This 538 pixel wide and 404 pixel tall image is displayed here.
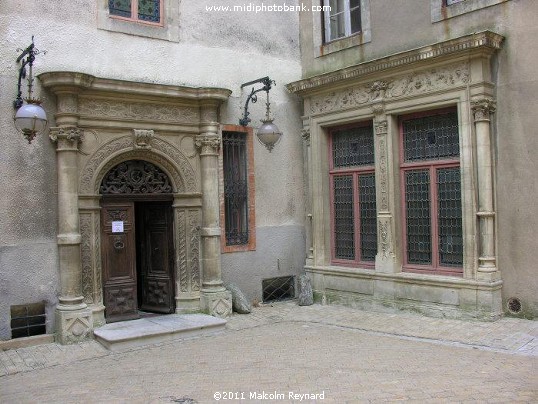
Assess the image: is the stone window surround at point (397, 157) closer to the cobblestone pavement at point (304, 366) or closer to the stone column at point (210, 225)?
the cobblestone pavement at point (304, 366)

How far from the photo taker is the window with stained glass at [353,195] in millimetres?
9086

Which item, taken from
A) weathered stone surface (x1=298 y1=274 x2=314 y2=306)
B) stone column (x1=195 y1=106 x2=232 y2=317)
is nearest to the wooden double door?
stone column (x1=195 y1=106 x2=232 y2=317)

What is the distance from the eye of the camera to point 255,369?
233 inches

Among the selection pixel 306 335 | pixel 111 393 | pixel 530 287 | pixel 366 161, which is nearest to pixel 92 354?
pixel 111 393

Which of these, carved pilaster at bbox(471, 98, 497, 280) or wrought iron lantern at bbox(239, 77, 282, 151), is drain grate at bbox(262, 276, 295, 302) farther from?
carved pilaster at bbox(471, 98, 497, 280)

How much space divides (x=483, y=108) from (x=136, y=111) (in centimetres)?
492

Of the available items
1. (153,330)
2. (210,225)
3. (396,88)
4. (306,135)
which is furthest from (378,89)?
(153,330)

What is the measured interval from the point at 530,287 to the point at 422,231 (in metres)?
1.71

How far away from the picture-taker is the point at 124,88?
787 centimetres

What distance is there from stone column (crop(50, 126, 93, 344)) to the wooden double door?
58 cm

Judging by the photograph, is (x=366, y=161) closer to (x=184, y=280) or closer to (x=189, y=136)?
(x=189, y=136)

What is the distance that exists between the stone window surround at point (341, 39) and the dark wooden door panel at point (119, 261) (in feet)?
14.0

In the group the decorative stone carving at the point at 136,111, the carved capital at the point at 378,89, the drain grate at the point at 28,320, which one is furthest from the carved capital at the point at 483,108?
the drain grate at the point at 28,320

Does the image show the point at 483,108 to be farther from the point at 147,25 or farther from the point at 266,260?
the point at 147,25
